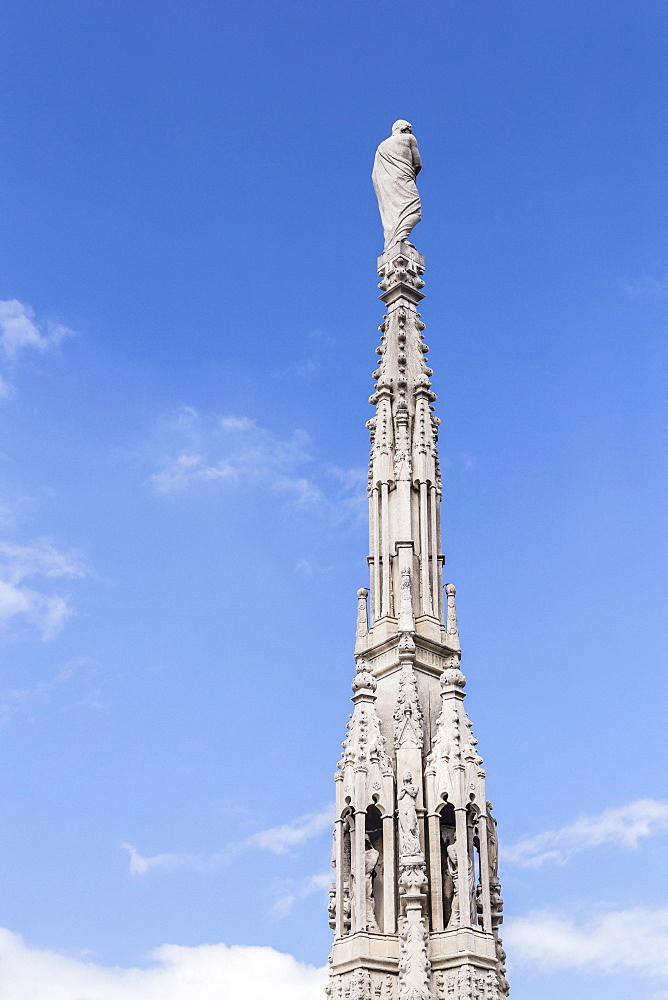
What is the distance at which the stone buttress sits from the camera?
18922mm

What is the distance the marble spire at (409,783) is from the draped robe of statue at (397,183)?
3.43 m

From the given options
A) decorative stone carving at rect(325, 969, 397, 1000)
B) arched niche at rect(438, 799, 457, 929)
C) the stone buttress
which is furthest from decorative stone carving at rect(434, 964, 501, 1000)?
arched niche at rect(438, 799, 457, 929)

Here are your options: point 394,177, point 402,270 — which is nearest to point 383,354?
point 402,270

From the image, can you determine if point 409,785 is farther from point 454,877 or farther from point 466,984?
point 466,984

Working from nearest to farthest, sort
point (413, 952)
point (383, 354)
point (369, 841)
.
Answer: point (413, 952)
point (369, 841)
point (383, 354)

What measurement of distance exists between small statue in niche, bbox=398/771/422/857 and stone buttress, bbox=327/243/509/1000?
2cm

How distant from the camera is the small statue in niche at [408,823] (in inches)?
757

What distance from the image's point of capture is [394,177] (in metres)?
25.6

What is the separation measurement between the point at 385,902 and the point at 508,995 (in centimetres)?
238

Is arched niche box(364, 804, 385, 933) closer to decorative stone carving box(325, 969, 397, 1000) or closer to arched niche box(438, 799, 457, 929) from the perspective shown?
decorative stone carving box(325, 969, 397, 1000)

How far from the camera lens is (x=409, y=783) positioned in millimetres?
19859

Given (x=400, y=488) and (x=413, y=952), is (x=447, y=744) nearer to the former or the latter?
(x=413, y=952)

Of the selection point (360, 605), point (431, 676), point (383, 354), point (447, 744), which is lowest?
point (447, 744)

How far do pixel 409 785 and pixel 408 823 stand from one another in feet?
2.02
